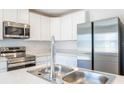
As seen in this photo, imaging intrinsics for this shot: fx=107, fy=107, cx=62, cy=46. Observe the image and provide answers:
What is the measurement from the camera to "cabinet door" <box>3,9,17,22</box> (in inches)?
Answer: 103

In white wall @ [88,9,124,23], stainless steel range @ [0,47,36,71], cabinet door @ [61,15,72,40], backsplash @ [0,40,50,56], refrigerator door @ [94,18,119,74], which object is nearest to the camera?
refrigerator door @ [94,18,119,74]

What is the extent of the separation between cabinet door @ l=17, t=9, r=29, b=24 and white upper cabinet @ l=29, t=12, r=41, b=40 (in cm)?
17

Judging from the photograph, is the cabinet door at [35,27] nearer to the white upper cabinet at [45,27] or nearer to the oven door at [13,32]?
the white upper cabinet at [45,27]

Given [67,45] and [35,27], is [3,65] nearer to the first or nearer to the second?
[35,27]

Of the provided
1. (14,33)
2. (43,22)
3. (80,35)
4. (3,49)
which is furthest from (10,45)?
(80,35)

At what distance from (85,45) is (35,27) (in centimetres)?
171

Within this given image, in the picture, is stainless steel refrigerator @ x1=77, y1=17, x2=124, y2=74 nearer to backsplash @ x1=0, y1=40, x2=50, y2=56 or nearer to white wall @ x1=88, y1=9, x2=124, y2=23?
white wall @ x1=88, y1=9, x2=124, y2=23

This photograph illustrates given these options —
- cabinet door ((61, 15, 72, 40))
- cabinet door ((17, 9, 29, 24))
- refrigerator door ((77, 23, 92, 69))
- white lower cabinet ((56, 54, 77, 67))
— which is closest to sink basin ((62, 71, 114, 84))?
refrigerator door ((77, 23, 92, 69))

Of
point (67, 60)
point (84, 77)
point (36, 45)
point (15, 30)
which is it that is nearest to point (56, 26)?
point (36, 45)

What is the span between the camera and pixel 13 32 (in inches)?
105

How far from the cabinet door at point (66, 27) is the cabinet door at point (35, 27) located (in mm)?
790

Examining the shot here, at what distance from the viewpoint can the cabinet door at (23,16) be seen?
2.87m
